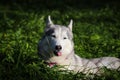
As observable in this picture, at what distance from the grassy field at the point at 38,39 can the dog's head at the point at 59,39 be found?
36cm

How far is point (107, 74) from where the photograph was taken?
25.4 ft

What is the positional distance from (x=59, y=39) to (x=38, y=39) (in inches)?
119

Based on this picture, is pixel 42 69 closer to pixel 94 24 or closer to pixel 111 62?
pixel 111 62

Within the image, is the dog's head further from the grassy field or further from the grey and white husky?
the grassy field

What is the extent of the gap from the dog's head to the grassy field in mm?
361

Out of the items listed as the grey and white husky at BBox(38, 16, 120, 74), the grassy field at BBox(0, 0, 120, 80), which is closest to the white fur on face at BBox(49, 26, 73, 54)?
the grey and white husky at BBox(38, 16, 120, 74)

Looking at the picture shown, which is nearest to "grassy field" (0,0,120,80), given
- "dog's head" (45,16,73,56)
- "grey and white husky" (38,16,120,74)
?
"grey and white husky" (38,16,120,74)

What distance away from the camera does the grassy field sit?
295 inches

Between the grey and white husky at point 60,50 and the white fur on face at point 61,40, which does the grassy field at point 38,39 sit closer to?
the grey and white husky at point 60,50

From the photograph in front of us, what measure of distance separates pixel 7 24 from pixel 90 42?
120 inches

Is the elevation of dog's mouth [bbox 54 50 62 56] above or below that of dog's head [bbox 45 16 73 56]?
below

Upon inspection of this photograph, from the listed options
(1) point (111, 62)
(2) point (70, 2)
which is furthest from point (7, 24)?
(2) point (70, 2)

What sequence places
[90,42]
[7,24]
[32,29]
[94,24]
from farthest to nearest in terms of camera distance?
[94,24] → [7,24] → [32,29] → [90,42]

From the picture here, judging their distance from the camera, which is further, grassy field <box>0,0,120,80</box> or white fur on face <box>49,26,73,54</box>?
white fur on face <box>49,26,73,54</box>
